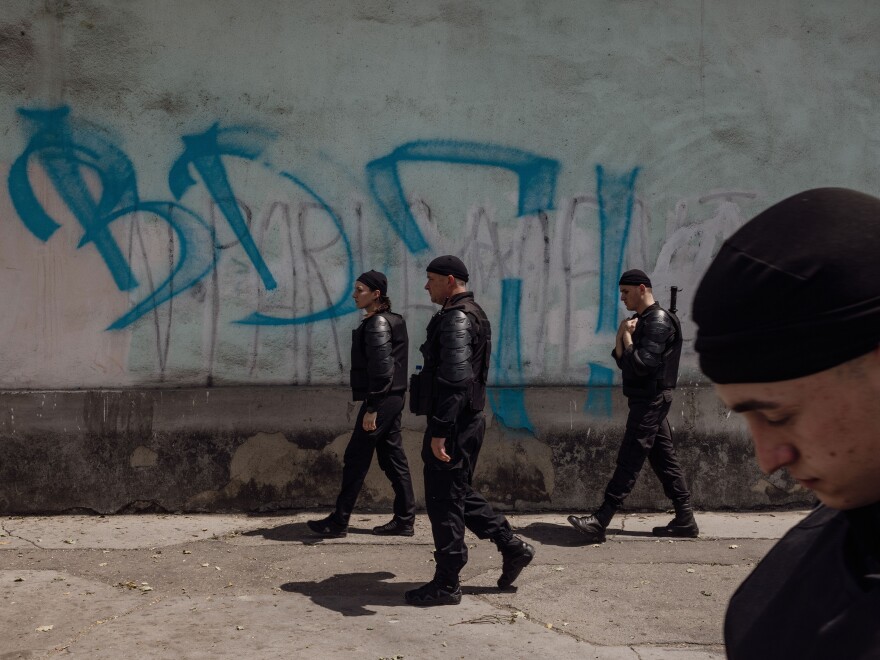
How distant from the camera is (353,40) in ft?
25.7

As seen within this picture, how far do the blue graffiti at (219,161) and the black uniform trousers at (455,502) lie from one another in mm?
2759

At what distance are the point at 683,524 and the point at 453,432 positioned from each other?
228cm

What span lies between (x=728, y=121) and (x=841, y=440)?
7.50m

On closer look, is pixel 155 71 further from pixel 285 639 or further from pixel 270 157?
pixel 285 639

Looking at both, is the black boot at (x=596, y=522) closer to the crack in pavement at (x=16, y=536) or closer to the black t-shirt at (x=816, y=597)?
the crack in pavement at (x=16, y=536)

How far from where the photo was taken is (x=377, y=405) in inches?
278

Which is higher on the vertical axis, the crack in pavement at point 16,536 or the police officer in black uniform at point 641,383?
the police officer in black uniform at point 641,383

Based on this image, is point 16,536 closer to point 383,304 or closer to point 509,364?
point 383,304

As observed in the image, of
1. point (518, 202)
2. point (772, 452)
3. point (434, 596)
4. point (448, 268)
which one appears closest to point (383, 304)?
point (448, 268)

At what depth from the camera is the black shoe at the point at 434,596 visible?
5.69 metres

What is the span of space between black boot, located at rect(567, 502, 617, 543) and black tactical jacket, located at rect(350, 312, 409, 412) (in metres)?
1.46

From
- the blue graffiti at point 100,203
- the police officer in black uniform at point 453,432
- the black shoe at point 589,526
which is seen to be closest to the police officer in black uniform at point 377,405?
the police officer in black uniform at point 453,432

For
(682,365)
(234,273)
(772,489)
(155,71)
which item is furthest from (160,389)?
(772,489)

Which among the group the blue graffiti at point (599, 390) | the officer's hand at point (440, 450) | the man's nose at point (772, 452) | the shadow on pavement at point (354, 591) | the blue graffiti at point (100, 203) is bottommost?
the shadow on pavement at point (354, 591)
